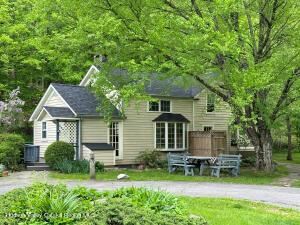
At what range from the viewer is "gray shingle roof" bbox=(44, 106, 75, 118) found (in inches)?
944

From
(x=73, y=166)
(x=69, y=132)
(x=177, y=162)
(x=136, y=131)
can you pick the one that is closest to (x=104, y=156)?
(x=73, y=166)

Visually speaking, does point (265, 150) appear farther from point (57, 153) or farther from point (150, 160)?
point (57, 153)

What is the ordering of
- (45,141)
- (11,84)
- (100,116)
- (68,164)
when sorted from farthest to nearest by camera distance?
(11,84)
(45,141)
(100,116)
(68,164)

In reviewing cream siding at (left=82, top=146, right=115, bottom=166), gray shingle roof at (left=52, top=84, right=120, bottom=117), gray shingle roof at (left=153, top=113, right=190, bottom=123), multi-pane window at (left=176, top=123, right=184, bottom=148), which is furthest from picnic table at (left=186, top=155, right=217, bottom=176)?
gray shingle roof at (left=52, top=84, right=120, bottom=117)

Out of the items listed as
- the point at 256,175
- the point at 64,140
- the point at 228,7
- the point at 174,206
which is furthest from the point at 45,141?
the point at 174,206

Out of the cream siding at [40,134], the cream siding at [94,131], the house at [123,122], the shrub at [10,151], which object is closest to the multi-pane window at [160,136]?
→ the house at [123,122]

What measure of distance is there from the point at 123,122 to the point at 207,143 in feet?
16.4

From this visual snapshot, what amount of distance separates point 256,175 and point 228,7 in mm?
8669

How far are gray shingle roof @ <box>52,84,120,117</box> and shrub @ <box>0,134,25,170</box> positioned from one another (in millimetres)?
3505

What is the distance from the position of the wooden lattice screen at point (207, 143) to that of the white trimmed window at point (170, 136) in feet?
2.37

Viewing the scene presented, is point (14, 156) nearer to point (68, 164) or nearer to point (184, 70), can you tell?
point (68, 164)

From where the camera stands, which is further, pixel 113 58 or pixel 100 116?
pixel 100 116

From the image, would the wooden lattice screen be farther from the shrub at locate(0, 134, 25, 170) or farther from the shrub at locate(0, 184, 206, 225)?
the shrub at locate(0, 184, 206, 225)

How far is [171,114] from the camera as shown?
90.2ft
